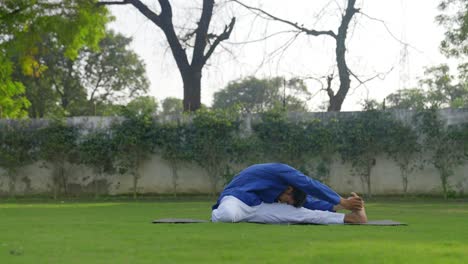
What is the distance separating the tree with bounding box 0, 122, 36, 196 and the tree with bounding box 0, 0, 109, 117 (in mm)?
753

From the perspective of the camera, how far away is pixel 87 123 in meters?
19.6

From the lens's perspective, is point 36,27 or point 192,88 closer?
point 36,27

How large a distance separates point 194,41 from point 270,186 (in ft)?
52.9

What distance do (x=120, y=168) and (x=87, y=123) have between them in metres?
1.71

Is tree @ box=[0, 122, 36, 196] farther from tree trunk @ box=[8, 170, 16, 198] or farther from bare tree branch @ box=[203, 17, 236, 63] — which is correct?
bare tree branch @ box=[203, 17, 236, 63]

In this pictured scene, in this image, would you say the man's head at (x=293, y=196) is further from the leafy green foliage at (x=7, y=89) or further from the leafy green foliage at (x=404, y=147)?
the leafy green foliage at (x=7, y=89)

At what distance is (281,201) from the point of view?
827 cm

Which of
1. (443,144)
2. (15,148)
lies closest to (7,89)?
(15,148)

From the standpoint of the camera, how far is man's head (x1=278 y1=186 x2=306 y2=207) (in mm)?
8173

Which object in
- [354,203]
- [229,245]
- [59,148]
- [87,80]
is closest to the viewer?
[229,245]

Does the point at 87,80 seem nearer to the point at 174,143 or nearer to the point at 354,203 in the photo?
the point at 174,143

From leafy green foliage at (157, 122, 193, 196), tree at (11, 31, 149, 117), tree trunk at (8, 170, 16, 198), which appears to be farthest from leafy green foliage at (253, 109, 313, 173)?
tree at (11, 31, 149, 117)

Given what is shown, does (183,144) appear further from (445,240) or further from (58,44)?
(445,240)

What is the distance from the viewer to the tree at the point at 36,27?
59.6 feet
